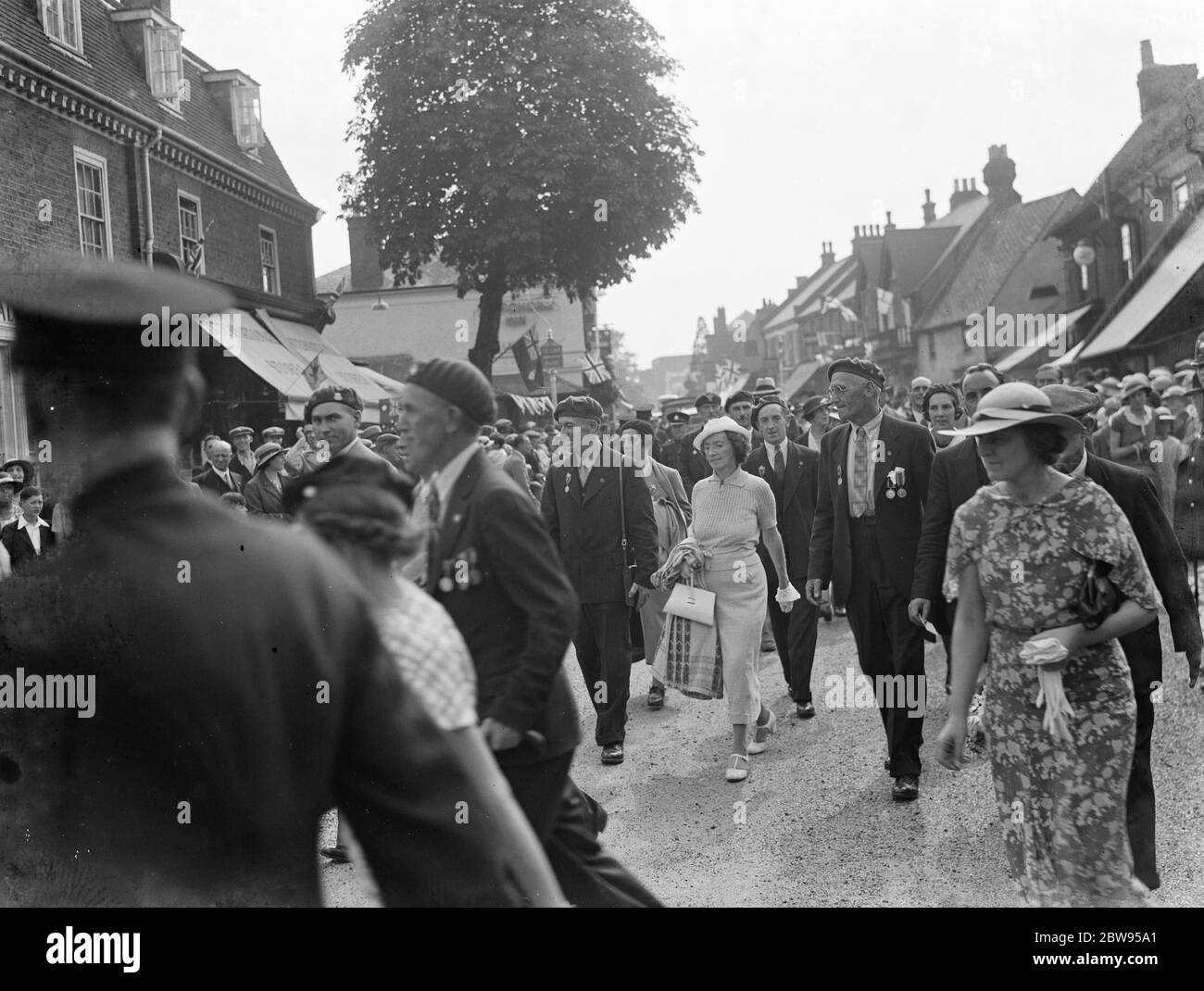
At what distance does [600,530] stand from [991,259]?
23115 mm

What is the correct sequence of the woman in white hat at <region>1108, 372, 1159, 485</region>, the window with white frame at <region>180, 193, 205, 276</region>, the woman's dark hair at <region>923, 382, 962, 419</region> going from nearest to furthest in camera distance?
the window with white frame at <region>180, 193, 205, 276</region>
the woman in white hat at <region>1108, 372, 1159, 485</region>
the woman's dark hair at <region>923, 382, 962, 419</region>

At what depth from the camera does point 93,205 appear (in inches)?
133

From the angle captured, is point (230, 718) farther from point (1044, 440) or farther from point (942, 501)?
point (942, 501)

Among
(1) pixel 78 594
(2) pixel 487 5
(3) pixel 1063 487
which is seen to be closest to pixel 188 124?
(2) pixel 487 5

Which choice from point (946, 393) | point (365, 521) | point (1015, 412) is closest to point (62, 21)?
point (365, 521)

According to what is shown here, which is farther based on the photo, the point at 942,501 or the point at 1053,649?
the point at 942,501

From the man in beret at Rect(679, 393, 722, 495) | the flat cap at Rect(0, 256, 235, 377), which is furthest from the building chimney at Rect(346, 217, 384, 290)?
the man in beret at Rect(679, 393, 722, 495)

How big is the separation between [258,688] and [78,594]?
1.76ft

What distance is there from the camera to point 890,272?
35.5 metres

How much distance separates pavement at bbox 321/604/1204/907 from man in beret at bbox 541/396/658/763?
0.32 m

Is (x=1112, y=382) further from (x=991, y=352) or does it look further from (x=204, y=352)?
(x=204, y=352)

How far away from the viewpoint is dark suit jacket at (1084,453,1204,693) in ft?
13.5

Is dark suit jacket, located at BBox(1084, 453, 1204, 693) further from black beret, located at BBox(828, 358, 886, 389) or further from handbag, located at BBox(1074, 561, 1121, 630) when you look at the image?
black beret, located at BBox(828, 358, 886, 389)
